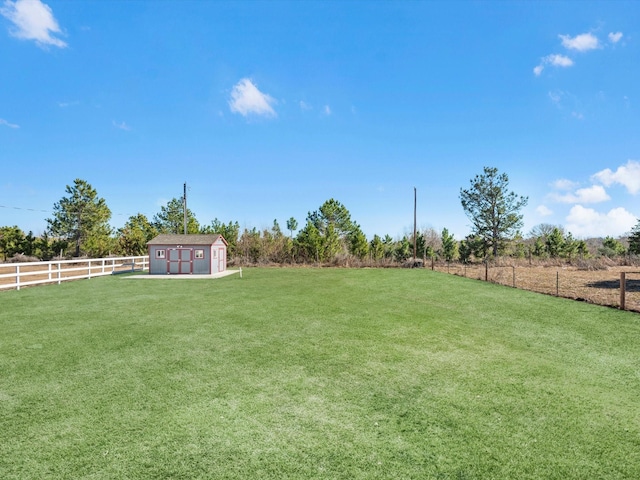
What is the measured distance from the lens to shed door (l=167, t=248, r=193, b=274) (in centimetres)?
2114

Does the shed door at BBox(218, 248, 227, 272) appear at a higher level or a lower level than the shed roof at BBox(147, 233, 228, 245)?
lower

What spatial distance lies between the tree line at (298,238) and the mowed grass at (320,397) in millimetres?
22896

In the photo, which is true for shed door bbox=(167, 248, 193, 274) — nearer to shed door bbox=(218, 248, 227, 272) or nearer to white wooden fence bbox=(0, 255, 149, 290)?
shed door bbox=(218, 248, 227, 272)

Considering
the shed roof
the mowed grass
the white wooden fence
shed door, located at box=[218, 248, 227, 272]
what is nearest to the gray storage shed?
the shed roof

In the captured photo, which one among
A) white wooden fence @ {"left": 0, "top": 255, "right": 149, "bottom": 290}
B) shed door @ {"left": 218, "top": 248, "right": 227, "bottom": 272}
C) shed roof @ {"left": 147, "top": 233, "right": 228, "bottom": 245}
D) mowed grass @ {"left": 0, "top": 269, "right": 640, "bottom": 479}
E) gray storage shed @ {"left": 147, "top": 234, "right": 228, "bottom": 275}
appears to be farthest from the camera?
shed door @ {"left": 218, "top": 248, "right": 227, "bottom": 272}

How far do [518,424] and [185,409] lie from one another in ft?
10.8

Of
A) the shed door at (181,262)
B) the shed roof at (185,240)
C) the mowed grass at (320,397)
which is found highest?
the shed roof at (185,240)

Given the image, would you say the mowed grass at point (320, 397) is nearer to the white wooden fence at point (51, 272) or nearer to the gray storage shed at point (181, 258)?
the white wooden fence at point (51, 272)

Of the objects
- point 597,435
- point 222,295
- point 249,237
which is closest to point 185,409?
point 597,435

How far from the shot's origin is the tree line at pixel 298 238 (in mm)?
30891

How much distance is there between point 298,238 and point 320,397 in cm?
2743

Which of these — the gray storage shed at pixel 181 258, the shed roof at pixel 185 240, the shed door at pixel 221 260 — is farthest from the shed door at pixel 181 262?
the shed door at pixel 221 260

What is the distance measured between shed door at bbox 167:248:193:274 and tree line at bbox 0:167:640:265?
904 cm

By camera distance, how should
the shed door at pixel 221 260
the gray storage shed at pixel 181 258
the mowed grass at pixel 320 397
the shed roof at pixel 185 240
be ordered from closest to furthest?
the mowed grass at pixel 320 397, the gray storage shed at pixel 181 258, the shed roof at pixel 185 240, the shed door at pixel 221 260
